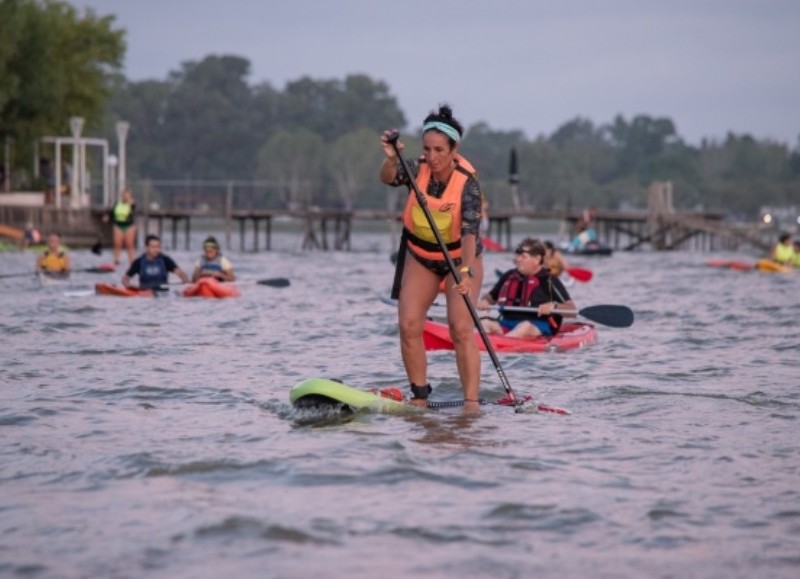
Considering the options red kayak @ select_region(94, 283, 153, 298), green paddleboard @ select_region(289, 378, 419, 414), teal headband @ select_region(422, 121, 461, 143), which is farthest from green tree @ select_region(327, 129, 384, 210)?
teal headband @ select_region(422, 121, 461, 143)

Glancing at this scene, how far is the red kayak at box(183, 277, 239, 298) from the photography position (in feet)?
69.6

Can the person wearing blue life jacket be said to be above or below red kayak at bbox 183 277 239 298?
above

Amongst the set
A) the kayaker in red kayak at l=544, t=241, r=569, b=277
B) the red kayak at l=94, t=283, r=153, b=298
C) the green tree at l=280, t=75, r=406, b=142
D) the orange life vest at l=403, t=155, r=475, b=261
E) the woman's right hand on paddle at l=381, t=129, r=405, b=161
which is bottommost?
the red kayak at l=94, t=283, r=153, b=298

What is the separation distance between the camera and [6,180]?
179ft

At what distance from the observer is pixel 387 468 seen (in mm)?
7633

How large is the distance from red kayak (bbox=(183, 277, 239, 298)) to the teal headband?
12.5 meters

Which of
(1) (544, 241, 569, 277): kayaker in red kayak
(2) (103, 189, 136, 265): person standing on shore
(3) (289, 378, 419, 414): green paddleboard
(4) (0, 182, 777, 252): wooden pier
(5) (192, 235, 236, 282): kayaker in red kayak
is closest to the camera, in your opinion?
(3) (289, 378, 419, 414): green paddleboard

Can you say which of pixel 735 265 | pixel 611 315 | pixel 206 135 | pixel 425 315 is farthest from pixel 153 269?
pixel 206 135

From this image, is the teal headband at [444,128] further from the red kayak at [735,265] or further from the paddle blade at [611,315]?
the red kayak at [735,265]

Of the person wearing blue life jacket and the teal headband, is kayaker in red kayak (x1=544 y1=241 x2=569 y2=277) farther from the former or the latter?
the teal headband

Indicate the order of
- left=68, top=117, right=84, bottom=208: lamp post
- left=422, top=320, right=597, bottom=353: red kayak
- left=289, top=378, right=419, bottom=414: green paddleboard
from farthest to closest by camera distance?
left=68, top=117, right=84, bottom=208: lamp post < left=422, top=320, right=597, bottom=353: red kayak < left=289, top=378, right=419, bottom=414: green paddleboard

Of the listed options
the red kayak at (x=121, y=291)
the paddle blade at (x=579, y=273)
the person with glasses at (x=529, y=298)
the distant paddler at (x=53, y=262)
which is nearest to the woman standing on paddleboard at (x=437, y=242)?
the person with glasses at (x=529, y=298)

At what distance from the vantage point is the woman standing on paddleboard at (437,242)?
29.8 ft

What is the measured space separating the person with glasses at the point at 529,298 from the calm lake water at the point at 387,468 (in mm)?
508
